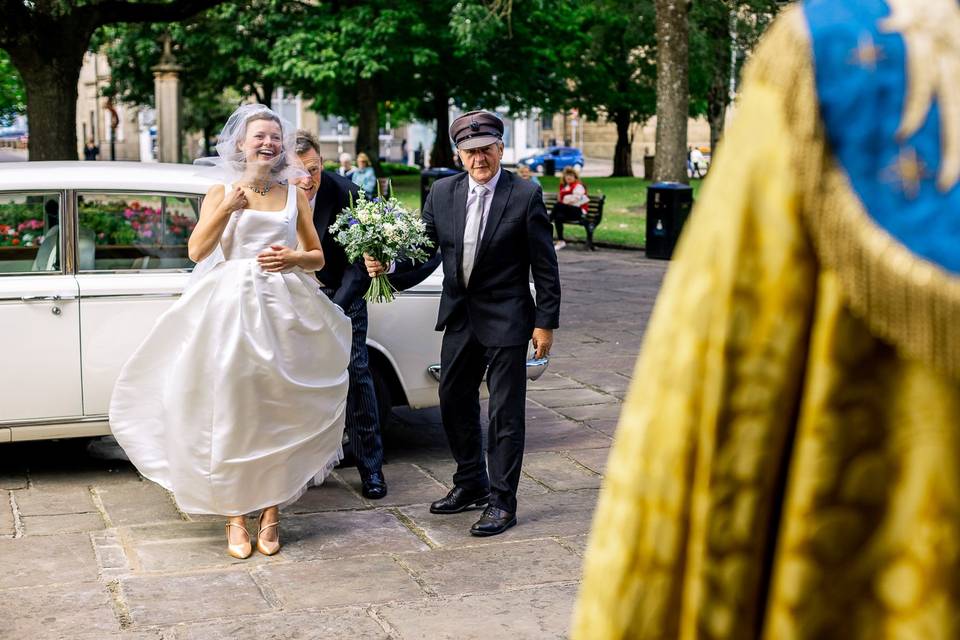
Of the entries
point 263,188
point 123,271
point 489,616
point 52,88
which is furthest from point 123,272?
point 52,88

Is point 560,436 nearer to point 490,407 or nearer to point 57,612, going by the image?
point 490,407

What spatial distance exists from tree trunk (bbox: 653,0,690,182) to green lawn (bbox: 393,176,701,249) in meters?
1.48

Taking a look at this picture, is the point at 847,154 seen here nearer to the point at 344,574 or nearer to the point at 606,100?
the point at 344,574

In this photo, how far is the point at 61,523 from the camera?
6102 mm

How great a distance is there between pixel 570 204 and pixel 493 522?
16408 millimetres

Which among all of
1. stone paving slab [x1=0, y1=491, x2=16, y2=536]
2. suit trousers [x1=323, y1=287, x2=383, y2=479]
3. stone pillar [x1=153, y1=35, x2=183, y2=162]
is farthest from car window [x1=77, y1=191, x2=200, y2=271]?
stone pillar [x1=153, y1=35, x2=183, y2=162]

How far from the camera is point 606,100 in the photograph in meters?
48.9

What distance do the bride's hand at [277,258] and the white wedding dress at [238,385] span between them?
30 millimetres

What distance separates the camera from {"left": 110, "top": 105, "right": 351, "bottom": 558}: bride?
5.67 metres

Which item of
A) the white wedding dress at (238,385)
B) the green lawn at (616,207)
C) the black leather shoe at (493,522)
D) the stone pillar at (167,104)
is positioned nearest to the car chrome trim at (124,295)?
the white wedding dress at (238,385)

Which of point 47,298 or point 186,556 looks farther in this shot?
point 47,298

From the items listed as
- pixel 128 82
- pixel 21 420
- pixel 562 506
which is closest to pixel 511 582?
pixel 562 506

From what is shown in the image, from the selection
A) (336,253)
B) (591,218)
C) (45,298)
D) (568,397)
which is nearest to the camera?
(45,298)

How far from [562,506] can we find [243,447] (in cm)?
170
